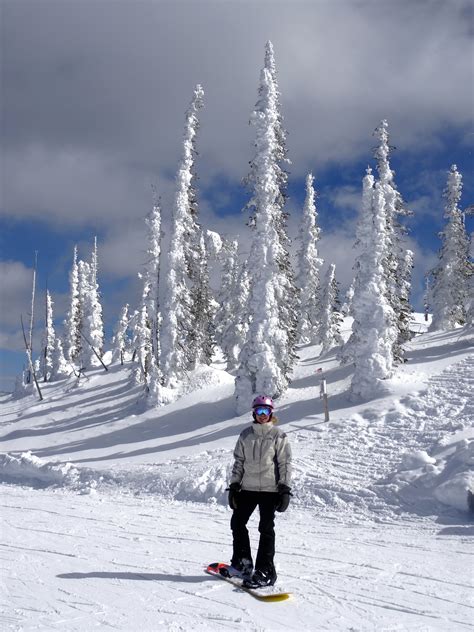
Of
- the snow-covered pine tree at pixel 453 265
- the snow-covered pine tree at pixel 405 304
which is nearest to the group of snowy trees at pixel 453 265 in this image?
the snow-covered pine tree at pixel 453 265

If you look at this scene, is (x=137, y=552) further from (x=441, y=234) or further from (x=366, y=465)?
(x=441, y=234)

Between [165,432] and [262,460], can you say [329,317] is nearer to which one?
[165,432]

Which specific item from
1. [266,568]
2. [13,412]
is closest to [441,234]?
[13,412]

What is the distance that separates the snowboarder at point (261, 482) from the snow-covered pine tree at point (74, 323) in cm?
5678

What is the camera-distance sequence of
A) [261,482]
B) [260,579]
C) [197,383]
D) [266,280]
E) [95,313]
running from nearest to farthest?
[260,579], [261,482], [266,280], [197,383], [95,313]

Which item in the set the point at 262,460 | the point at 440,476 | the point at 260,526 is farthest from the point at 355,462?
the point at 262,460

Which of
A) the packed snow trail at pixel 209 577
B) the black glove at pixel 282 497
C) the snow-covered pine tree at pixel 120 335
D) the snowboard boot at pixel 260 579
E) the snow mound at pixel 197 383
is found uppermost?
the snow-covered pine tree at pixel 120 335

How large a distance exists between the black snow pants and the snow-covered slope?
1.56 ft

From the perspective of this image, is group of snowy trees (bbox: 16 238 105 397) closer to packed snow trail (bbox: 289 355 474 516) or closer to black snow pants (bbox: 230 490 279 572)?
packed snow trail (bbox: 289 355 474 516)

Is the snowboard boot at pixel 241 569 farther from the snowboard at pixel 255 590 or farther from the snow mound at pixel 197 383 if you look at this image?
the snow mound at pixel 197 383

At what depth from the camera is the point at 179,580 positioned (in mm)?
6523

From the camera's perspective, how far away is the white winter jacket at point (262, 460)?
254 inches

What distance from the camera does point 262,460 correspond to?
21.3 feet

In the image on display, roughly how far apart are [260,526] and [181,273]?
26.4 metres
